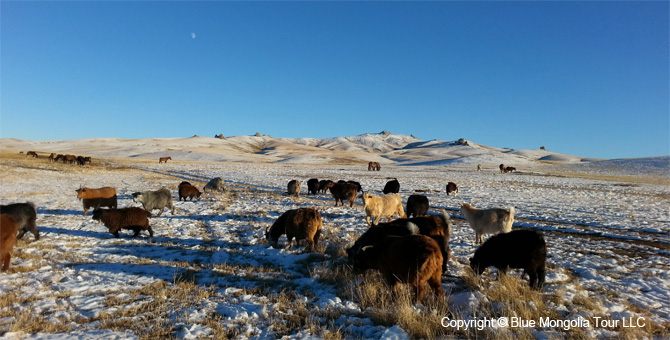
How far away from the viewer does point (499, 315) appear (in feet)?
16.9

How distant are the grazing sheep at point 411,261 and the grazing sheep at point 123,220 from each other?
7.85 m

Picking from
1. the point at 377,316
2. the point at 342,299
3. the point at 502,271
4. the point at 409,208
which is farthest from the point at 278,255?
the point at 409,208

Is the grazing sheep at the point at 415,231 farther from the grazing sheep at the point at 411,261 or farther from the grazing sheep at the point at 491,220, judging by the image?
the grazing sheep at the point at 491,220

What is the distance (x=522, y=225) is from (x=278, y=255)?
10.1 meters

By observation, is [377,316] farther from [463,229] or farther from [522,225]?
[522,225]

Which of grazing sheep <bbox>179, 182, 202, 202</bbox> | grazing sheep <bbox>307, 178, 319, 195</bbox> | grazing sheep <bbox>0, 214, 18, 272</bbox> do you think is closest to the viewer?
grazing sheep <bbox>0, 214, 18, 272</bbox>

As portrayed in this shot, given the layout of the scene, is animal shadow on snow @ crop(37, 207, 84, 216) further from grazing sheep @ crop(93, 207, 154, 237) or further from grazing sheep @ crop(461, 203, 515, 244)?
grazing sheep @ crop(461, 203, 515, 244)

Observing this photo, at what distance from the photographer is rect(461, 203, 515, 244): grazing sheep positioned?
357 inches

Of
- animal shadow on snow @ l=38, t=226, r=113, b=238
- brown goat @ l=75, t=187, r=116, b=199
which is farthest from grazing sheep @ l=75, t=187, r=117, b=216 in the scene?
animal shadow on snow @ l=38, t=226, r=113, b=238

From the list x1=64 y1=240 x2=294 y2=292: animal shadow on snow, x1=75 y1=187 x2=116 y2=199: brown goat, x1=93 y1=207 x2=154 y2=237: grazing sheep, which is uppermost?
x1=75 y1=187 x2=116 y2=199: brown goat

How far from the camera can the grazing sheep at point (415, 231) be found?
7.09m

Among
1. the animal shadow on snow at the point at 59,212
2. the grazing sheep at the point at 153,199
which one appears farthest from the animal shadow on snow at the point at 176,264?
the animal shadow on snow at the point at 59,212

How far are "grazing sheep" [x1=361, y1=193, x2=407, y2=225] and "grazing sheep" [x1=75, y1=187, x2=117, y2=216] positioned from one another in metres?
10.6

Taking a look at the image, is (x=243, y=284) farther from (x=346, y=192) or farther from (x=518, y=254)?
(x=346, y=192)
